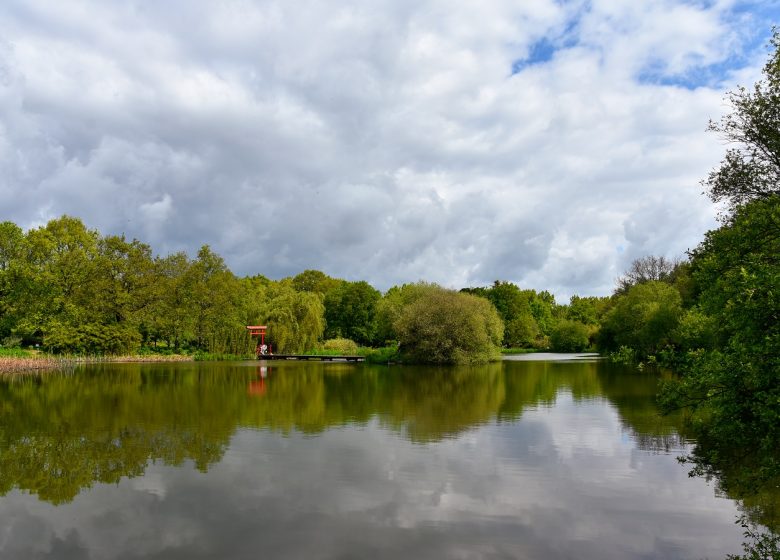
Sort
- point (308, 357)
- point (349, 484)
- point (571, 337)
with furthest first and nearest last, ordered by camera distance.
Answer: point (571, 337), point (308, 357), point (349, 484)

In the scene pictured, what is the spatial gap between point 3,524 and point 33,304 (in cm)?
5251

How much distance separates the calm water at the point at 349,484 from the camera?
960 centimetres

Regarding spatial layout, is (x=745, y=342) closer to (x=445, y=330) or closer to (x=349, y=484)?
(x=349, y=484)

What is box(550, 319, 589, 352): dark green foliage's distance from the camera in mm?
97625

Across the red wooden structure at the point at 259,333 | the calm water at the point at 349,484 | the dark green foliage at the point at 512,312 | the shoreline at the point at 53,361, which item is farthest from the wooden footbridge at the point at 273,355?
the calm water at the point at 349,484

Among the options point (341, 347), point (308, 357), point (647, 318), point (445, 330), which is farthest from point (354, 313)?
point (647, 318)

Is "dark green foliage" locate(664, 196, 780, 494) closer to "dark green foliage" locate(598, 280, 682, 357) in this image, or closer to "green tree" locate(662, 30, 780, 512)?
"green tree" locate(662, 30, 780, 512)

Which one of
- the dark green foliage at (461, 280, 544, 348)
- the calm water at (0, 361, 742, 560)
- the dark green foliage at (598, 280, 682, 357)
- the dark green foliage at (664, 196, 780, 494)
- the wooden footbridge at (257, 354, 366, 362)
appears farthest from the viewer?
the dark green foliage at (461, 280, 544, 348)

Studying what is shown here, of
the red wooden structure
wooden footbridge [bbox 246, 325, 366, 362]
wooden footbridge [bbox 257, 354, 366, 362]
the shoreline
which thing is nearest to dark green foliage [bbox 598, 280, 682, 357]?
wooden footbridge [bbox 257, 354, 366, 362]

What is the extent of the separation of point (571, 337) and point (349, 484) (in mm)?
90570

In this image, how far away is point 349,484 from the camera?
12883mm

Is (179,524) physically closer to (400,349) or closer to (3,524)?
(3,524)

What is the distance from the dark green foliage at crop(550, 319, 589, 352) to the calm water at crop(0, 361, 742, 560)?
75316 millimetres

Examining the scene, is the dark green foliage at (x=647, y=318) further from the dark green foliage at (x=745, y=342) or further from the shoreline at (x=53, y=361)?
the shoreline at (x=53, y=361)
